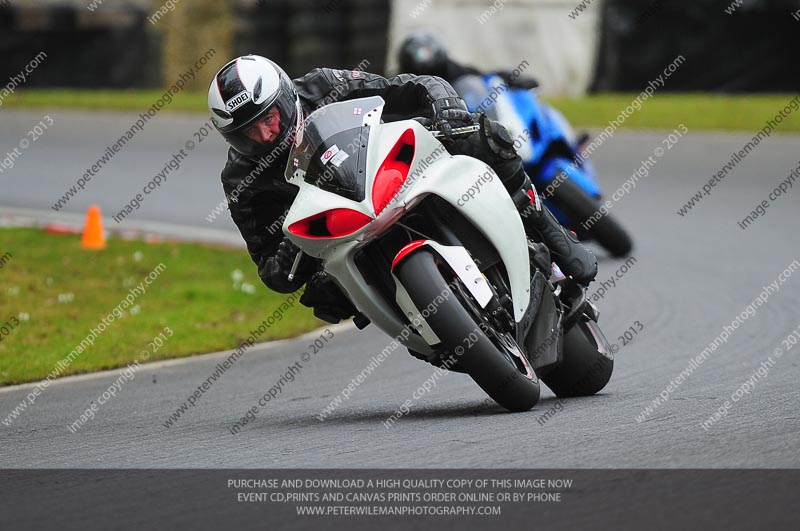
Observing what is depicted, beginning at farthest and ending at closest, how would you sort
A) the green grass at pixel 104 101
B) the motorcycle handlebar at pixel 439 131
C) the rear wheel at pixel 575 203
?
the green grass at pixel 104 101
the rear wheel at pixel 575 203
the motorcycle handlebar at pixel 439 131

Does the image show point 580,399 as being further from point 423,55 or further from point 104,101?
point 104,101

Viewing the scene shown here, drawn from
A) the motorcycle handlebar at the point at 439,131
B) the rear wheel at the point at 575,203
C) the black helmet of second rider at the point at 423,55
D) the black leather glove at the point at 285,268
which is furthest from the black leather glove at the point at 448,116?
the black helmet of second rider at the point at 423,55

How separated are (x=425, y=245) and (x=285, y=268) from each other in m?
0.90

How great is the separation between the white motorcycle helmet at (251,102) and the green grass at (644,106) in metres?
10.4

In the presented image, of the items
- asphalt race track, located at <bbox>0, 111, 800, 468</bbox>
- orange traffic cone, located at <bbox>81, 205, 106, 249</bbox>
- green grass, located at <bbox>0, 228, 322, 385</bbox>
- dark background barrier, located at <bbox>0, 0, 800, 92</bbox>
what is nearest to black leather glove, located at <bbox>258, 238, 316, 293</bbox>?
asphalt race track, located at <bbox>0, 111, 800, 468</bbox>

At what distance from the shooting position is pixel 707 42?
65.4 feet

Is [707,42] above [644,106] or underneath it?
above

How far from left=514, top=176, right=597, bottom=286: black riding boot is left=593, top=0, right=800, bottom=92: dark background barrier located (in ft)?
46.6

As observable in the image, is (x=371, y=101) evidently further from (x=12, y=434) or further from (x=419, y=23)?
(x=419, y=23)

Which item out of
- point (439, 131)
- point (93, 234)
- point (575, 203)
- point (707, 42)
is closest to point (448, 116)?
point (439, 131)

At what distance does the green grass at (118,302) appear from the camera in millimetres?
8828

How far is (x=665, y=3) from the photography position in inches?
781

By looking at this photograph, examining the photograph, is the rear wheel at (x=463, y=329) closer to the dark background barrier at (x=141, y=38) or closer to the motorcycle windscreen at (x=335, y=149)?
the motorcycle windscreen at (x=335, y=149)
